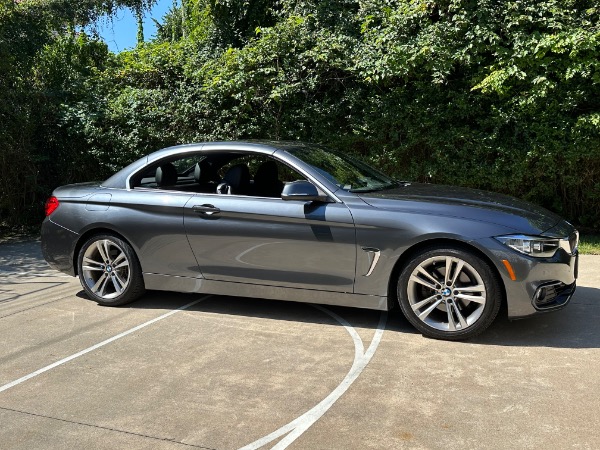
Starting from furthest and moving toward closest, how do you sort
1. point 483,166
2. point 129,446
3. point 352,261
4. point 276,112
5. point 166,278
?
1. point 276,112
2. point 483,166
3. point 166,278
4. point 352,261
5. point 129,446

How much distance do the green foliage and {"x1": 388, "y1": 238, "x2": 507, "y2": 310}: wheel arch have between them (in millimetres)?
4265

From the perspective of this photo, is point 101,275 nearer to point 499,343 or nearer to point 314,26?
point 499,343

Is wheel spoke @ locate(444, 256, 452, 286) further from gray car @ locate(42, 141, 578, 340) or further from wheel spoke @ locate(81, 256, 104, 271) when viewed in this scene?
wheel spoke @ locate(81, 256, 104, 271)

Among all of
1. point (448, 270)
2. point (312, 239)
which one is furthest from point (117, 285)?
point (448, 270)

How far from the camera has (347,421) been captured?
3555 millimetres

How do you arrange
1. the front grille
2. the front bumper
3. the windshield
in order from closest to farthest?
the front bumper → the front grille → the windshield

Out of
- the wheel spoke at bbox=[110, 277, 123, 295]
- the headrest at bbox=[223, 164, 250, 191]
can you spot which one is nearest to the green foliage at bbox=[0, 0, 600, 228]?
the headrest at bbox=[223, 164, 250, 191]

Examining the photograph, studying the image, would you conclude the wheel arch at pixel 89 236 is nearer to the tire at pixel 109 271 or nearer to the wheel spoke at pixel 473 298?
the tire at pixel 109 271

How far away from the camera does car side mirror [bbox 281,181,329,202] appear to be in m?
5.12

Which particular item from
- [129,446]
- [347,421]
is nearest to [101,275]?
[129,446]

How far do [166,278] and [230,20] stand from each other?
9000 mm

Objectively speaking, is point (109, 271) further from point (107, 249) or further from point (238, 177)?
point (238, 177)

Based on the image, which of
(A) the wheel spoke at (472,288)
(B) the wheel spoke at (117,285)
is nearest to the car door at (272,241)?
(A) the wheel spoke at (472,288)

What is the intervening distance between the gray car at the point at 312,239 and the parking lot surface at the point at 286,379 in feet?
1.03
